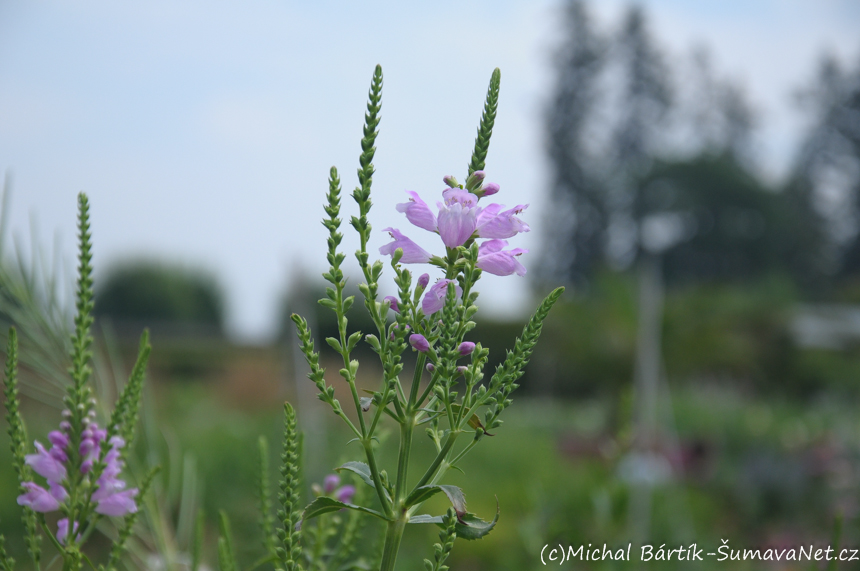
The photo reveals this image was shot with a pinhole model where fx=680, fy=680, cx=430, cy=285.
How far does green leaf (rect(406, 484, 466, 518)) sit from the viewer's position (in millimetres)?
685

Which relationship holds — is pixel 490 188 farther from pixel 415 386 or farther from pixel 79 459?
pixel 79 459

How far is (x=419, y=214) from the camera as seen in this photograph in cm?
84

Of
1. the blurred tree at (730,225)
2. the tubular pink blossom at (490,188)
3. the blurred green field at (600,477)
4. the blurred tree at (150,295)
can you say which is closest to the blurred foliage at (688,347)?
the blurred green field at (600,477)

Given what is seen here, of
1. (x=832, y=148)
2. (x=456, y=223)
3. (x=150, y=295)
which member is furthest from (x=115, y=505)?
(x=832, y=148)

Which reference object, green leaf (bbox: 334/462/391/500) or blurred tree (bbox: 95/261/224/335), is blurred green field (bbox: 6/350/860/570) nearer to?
green leaf (bbox: 334/462/391/500)

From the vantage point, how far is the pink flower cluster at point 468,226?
0.81 m

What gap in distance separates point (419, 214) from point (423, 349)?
0.19 m

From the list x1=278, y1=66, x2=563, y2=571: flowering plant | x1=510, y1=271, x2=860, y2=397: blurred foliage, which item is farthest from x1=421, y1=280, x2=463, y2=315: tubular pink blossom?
x1=510, y1=271, x2=860, y2=397: blurred foliage

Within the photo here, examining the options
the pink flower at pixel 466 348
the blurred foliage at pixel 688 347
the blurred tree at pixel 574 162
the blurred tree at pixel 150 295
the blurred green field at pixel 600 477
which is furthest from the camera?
the blurred tree at pixel 574 162

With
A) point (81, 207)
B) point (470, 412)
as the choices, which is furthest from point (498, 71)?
point (81, 207)

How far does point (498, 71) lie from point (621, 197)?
3418 centimetres

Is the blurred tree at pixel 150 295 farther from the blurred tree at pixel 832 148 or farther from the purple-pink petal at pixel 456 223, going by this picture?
the blurred tree at pixel 832 148

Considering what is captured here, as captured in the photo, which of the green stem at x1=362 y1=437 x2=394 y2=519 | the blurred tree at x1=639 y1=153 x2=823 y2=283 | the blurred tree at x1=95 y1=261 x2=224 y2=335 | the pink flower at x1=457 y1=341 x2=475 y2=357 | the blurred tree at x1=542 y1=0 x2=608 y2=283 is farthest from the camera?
the blurred tree at x1=542 y1=0 x2=608 y2=283

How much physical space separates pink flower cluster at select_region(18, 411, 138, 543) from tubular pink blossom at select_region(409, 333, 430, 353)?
40 centimetres
